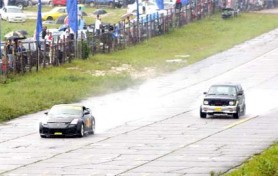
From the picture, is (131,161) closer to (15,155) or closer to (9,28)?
(15,155)

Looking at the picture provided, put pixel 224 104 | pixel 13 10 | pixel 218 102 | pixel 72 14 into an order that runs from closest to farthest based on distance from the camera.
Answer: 1. pixel 224 104
2. pixel 218 102
3. pixel 72 14
4. pixel 13 10

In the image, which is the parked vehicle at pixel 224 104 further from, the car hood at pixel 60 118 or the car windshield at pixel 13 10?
the car windshield at pixel 13 10

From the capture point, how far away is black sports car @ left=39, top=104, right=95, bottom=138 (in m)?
48.4

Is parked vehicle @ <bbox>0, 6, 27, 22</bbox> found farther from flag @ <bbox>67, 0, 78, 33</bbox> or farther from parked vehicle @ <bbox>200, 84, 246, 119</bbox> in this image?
parked vehicle @ <bbox>200, 84, 246, 119</bbox>

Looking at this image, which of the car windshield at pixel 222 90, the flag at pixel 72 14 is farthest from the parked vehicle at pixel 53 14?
the car windshield at pixel 222 90

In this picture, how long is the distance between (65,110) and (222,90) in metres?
11.7

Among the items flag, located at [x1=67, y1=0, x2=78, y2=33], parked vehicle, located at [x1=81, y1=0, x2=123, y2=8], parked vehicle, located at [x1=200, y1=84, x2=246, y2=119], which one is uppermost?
flag, located at [x1=67, y1=0, x2=78, y2=33]

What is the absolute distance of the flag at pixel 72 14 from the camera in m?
77.4

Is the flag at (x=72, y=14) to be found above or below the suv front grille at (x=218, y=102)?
above

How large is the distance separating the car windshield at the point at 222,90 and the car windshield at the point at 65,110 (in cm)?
1050

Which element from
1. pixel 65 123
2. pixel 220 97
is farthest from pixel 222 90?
pixel 65 123

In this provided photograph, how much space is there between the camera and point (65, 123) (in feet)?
159

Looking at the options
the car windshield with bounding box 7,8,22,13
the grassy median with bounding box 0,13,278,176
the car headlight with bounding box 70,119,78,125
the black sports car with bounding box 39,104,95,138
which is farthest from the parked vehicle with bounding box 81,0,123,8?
the car headlight with bounding box 70,119,78,125

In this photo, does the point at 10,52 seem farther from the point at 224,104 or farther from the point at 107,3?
the point at 107,3
